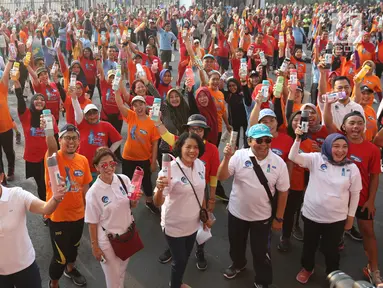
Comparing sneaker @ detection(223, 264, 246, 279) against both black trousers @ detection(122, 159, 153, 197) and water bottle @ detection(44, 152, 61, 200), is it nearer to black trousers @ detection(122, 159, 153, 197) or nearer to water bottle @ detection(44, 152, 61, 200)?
black trousers @ detection(122, 159, 153, 197)

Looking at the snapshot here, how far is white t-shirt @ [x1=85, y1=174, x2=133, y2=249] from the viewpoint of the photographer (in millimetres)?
3262

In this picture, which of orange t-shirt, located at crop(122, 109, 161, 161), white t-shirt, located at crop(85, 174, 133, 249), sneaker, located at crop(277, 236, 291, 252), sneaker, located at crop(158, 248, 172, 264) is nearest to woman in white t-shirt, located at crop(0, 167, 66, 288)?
white t-shirt, located at crop(85, 174, 133, 249)

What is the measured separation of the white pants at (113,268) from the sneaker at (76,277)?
69 cm

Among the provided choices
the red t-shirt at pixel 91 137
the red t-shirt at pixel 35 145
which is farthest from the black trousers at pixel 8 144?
the red t-shirt at pixel 91 137

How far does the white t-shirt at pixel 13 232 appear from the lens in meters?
2.85

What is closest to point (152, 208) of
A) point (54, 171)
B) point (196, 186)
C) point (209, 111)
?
point (209, 111)

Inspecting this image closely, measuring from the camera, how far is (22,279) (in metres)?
2.98

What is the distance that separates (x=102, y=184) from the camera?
3.30 meters

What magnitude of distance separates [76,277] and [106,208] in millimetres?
1253

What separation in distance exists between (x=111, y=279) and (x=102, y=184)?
2.92 ft

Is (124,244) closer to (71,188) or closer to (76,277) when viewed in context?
(71,188)

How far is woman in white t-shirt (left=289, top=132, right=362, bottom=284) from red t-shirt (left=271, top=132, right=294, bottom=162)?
1.41 feet

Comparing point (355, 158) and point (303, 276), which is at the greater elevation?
point (355, 158)

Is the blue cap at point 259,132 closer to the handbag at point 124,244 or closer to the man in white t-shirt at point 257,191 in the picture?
the man in white t-shirt at point 257,191
